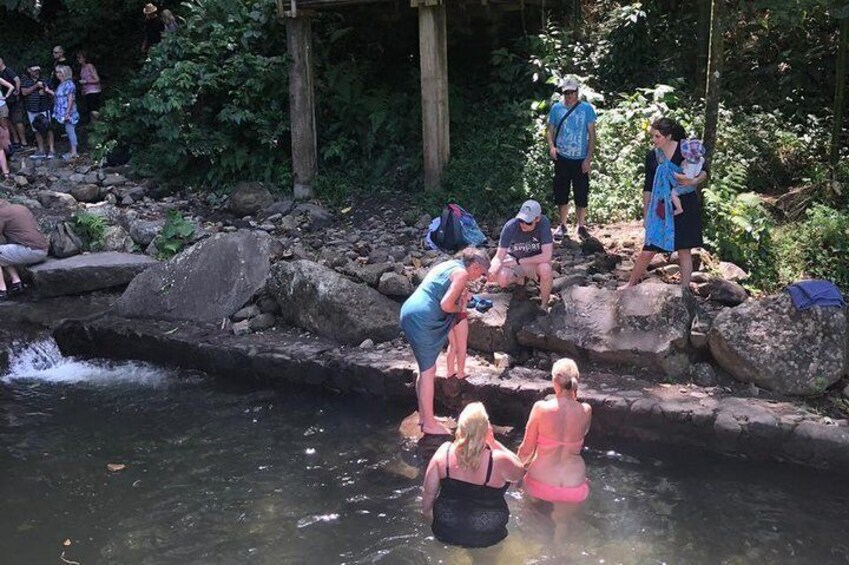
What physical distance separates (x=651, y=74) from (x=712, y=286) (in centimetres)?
583

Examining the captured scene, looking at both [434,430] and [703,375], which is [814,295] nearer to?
[703,375]

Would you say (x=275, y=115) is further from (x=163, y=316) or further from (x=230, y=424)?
(x=230, y=424)

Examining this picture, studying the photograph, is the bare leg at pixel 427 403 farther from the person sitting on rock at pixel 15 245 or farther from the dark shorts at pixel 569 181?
the person sitting on rock at pixel 15 245

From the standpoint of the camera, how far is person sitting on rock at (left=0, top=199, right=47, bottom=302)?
9.55 metres

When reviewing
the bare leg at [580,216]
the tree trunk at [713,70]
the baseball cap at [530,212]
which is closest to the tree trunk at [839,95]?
the tree trunk at [713,70]

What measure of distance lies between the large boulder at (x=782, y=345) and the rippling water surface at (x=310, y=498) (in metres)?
0.80

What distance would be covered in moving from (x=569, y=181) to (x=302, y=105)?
4.59 meters

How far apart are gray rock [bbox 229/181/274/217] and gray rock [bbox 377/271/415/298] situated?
3.89 meters

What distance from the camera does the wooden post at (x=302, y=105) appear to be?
37.7 ft

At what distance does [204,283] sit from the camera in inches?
353

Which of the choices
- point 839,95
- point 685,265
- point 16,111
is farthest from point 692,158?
point 16,111

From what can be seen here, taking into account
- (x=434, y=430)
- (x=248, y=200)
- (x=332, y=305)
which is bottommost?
(x=434, y=430)

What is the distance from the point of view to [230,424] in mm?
7113

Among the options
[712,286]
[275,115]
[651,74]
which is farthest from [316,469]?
[651,74]
